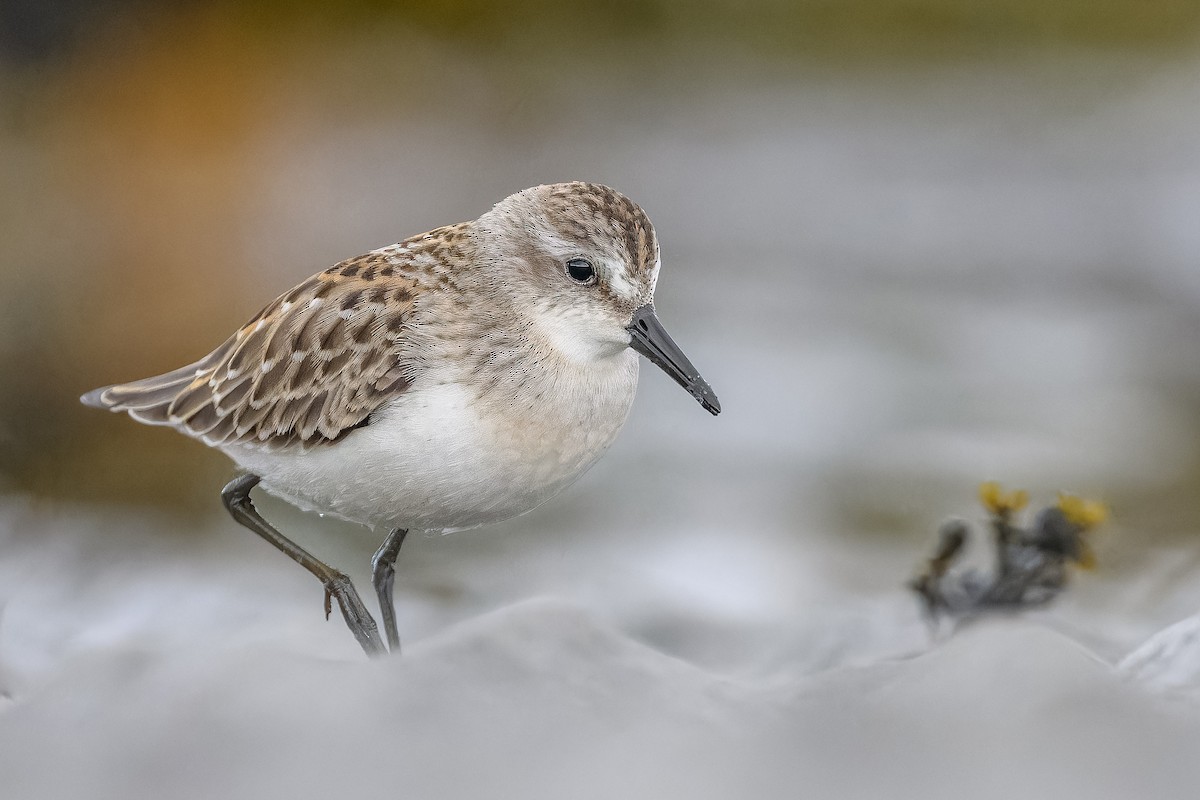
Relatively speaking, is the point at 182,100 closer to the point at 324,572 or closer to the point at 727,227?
the point at 727,227

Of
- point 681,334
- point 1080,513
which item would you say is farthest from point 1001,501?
point 681,334

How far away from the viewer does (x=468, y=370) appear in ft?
7.54

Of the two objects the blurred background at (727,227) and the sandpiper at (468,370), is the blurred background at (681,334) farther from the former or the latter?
the sandpiper at (468,370)

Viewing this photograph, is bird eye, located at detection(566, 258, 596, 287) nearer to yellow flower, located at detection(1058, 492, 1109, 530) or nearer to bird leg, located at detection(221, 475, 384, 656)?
bird leg, located at detection(221, 475, 384, 656)

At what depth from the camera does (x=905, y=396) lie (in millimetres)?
5320

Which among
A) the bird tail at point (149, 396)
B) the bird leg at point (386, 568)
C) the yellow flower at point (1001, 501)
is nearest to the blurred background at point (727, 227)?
the bird leg at point (386, 568)

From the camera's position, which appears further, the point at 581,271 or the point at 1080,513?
the point at 1080,513

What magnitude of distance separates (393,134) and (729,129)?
181cm

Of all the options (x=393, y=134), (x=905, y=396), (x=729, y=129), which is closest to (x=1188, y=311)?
(x=905, y=396)

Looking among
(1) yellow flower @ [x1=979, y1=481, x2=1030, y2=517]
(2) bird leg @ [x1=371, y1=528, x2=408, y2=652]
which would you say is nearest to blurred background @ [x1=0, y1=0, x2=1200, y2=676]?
(2) bird leg @ [x1=371, y1=528, x2=408, y2=652]

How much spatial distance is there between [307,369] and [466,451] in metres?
0.43

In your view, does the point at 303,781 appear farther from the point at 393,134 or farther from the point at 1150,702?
the point at 393,134

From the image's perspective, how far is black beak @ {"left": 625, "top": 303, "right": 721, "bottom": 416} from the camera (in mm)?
2332

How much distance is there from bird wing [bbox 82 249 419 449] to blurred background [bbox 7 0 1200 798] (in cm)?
42
